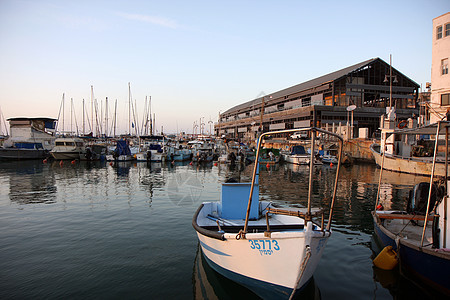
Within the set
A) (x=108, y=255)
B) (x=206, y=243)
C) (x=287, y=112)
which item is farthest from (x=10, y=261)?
(x=287, y=112)

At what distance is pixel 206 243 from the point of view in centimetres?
803

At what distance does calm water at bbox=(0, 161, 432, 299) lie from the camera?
7.52 meters

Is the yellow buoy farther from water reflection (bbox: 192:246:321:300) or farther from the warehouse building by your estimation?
the warehouse building

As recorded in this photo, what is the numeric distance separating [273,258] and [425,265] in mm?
4428

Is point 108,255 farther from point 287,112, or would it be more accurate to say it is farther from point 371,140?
point 287,112

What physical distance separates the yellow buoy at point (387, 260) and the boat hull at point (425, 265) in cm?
17

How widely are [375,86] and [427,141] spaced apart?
2609 centimetres

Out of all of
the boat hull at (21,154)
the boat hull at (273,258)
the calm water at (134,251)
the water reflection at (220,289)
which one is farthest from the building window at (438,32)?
the boat hull at (21,154)

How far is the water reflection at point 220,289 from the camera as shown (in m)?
7.19

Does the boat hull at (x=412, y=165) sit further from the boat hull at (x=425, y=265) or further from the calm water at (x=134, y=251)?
the boat hull at (x=425, y=265)

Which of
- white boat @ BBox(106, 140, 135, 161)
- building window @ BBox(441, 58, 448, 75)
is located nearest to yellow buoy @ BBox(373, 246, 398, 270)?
building window @ BBox(441, 58, 448, 75)

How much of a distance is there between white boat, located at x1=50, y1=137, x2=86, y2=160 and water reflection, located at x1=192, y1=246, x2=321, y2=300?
164 ft

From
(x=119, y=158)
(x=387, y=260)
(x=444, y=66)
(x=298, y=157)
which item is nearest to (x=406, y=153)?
(x=444, y=66)

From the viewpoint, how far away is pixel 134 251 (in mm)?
10219
